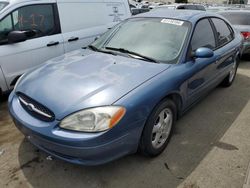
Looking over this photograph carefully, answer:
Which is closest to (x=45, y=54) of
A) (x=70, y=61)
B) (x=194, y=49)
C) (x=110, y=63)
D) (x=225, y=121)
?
(x=70, y=61)

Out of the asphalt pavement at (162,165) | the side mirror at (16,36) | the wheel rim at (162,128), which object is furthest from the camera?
the side mirror at (16,36)

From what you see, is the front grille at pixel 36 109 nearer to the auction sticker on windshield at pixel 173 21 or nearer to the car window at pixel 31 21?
the car window at pixel 31 21

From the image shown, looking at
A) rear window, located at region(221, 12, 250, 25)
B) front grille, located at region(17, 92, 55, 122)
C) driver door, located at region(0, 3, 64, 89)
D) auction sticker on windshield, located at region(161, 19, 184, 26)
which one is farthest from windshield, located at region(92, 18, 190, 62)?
rear window, located at region(221, 12, 250, 25)

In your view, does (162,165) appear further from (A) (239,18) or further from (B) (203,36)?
(A) (239,18)

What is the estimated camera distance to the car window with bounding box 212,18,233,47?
4.22 m

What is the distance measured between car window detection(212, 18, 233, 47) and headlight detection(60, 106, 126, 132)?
8.67 ft

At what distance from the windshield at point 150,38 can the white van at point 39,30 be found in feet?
3.95

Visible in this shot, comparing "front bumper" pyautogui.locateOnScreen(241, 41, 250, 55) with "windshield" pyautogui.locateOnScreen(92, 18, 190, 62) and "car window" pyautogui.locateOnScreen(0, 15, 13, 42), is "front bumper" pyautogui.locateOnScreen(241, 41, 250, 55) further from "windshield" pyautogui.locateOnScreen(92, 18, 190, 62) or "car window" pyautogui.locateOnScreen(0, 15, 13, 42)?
"car window" pyautogui.locateOnScreen(0, 15, 13, 42)

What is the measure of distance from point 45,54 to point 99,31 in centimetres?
146

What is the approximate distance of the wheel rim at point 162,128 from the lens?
9.29ft

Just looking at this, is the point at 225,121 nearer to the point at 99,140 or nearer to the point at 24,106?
the point at 99,140

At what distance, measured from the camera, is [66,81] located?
8.89ft

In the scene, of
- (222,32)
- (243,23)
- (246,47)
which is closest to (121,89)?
(222,32)

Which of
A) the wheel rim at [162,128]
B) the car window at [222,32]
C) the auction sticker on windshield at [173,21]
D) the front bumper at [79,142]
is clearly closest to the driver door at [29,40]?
the front bumper at [79,142]
